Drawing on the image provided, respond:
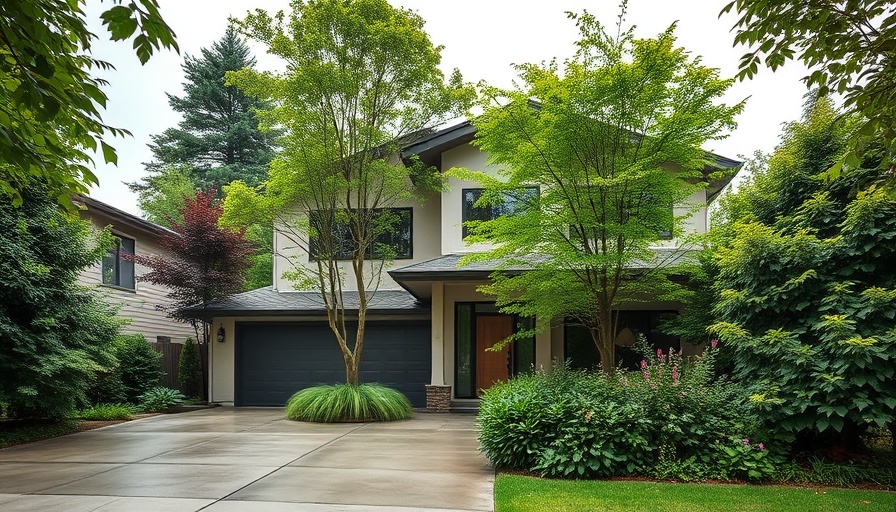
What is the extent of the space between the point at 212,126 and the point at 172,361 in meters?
22.1

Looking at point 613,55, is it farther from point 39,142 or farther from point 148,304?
point 148,304

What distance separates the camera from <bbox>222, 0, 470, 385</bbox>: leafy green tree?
12320 mm

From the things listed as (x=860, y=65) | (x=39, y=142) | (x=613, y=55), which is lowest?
(x=39, y=142)

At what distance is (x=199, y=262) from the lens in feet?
56.6

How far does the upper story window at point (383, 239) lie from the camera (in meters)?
14.3

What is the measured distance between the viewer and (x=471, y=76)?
14.0 metres

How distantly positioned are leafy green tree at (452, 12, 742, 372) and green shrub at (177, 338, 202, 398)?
10.5 m

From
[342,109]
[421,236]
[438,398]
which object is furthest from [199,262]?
[438,398]

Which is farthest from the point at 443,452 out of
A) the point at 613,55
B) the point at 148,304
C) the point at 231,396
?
the point at 148,304

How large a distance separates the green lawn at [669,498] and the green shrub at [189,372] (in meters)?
12.5

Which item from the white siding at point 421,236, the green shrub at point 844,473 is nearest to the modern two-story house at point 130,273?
the white siding at point 421,236

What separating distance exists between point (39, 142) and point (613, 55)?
7458mm

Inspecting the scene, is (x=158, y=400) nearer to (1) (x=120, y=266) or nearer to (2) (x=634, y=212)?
(1) (x=120, y=266)

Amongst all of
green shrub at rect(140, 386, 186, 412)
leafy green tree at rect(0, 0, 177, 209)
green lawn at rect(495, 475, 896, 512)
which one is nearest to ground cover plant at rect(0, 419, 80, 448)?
green shrub at rect(140, 386, 186, 412)
